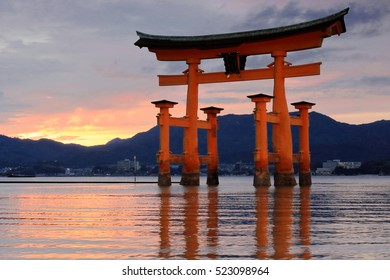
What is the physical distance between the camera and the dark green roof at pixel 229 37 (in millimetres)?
50344

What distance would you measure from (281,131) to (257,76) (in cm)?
486

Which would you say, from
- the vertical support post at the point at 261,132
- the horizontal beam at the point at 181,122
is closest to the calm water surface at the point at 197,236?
the vertical support post at the point at 261,132

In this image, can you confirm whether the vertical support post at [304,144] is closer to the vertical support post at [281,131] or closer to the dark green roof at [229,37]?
the vertical support post at [281,131]

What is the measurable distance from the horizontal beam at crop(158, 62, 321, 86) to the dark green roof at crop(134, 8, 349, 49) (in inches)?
97.6

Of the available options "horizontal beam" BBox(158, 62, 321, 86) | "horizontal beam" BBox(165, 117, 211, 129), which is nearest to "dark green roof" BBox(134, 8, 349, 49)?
"horizontal beam" BBox(158, 62, 321, 86)

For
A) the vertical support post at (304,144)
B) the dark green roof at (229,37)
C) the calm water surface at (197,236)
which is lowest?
the calm water surface at (197,236)

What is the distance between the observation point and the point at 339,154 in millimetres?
182500

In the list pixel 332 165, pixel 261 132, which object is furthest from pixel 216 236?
pixel 332 165

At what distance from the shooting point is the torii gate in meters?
51.9

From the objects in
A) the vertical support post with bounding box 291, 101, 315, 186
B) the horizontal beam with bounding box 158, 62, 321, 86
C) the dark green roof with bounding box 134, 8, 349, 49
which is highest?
the dark green roof with bounding box 134, 8, 349, 49

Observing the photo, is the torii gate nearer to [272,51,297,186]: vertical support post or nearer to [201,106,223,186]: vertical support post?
[272,51,297,186]: vertical support post

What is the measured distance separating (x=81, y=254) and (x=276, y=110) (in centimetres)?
4240

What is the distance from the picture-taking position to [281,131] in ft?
177
